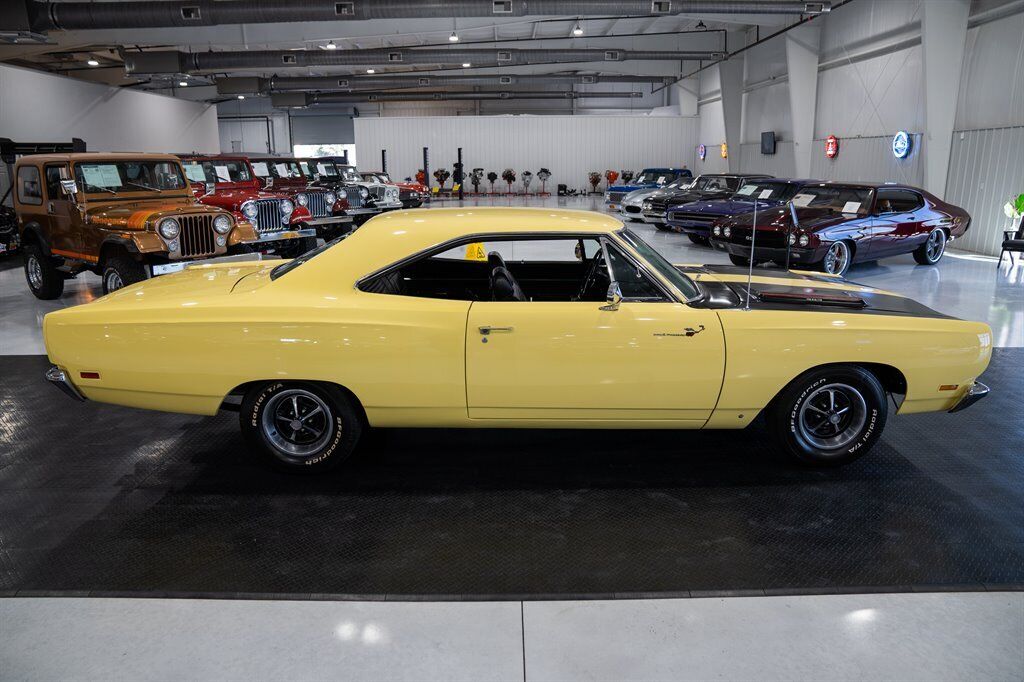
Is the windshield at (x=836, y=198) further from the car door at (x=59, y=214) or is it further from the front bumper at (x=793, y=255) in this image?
the car door at (x=59, y=214)

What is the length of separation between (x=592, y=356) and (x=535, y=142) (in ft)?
108

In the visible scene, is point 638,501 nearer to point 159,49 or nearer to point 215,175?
point 215,175

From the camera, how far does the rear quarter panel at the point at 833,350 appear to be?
3838 mm

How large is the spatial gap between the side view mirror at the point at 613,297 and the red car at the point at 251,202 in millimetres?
7442

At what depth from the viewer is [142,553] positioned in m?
3.33

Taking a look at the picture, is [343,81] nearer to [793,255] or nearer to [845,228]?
[793,255]

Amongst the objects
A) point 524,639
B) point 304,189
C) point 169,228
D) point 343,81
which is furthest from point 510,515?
point 343,81

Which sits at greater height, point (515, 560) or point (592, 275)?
point (592, 275)

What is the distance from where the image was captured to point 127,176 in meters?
9.30

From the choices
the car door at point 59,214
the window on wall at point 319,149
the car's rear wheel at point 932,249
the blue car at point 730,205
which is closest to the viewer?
the car door at point 59,214

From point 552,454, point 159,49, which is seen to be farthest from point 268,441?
point 159,49

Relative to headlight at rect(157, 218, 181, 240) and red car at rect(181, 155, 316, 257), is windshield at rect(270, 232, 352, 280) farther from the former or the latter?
red car at rect(181, 155, 316, 257)

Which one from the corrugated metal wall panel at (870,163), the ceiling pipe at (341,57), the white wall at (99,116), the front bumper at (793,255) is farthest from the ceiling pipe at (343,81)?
the front bumper at (793,255)

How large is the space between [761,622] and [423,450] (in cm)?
226
